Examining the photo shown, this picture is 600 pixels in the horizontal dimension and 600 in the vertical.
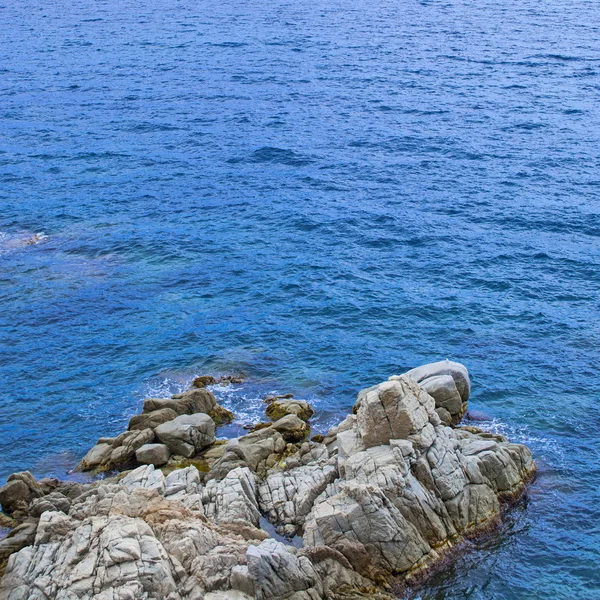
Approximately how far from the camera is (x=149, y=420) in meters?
59.5

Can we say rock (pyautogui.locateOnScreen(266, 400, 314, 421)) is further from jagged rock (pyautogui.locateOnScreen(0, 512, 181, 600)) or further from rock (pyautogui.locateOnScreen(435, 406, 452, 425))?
jagged rock (pyautogui.locateOnScreen(0, 512, 181, 600))

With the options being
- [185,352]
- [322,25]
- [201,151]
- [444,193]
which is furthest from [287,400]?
[322,25]

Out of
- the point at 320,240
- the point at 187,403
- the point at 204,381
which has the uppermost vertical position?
the point at 320,240

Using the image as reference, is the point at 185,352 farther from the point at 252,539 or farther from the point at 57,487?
the point at 252,539

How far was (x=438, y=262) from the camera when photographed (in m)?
82.7

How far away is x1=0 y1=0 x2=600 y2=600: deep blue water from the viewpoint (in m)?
62.8

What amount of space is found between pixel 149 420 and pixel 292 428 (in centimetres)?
976

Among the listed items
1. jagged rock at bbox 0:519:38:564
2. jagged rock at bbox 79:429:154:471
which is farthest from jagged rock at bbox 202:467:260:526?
jagged rock at bbox 0:519:38:564

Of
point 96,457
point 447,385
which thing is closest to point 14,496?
point 96,457

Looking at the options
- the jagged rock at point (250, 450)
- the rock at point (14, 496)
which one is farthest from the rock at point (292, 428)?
the rock at point (14, 496)

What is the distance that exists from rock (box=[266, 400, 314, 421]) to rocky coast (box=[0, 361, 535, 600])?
2.04m

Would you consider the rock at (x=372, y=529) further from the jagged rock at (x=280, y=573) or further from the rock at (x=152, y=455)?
the rock at (x=152, y=455)

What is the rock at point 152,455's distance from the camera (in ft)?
184

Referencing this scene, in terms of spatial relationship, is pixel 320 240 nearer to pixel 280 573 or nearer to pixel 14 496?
pixel 14 496
